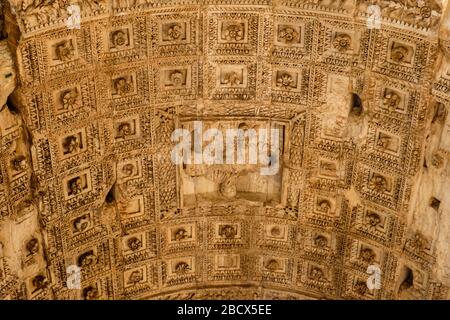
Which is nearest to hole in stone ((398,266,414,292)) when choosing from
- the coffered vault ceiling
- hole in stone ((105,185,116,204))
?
the coffered vault ceiling

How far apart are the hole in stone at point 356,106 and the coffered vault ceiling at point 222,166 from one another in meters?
0.03

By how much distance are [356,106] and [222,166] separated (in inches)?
102

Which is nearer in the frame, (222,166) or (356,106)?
(356,106)

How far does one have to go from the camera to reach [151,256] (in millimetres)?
17562

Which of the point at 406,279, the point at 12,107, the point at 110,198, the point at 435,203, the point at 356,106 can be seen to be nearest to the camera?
the point at 12,107

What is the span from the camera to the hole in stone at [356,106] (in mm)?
15917

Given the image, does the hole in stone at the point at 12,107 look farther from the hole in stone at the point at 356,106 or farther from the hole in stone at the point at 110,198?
the hole in stone at the point at 356,106

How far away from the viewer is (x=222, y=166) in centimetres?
1689

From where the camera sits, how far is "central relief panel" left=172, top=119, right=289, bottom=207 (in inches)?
650

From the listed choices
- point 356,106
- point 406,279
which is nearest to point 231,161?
point 356,106

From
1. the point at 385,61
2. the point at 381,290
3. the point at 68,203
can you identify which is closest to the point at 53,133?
the point at 68,203

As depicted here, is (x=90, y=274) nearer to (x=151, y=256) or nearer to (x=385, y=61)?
(x=151, y=256)

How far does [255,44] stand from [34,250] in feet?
16.3

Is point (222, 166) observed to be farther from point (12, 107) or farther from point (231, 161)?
point (12, 107)
